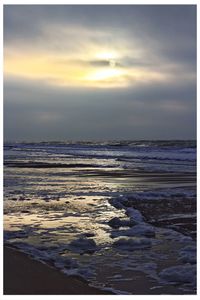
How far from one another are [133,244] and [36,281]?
2317mm

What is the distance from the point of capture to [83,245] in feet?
23.4

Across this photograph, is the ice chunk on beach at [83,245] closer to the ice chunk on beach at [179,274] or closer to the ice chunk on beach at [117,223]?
the ice chunk on beach at [179,274]

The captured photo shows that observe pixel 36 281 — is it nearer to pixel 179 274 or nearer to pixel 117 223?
pixel 179 274

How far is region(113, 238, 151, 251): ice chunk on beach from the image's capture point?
23.7 feet

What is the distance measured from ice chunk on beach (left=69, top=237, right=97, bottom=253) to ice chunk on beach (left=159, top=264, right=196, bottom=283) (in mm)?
1458

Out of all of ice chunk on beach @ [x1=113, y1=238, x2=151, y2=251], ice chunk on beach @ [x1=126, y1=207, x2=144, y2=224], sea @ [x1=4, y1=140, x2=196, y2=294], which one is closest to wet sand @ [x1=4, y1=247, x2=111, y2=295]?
sea @ [x1=4, y1=140, x2=196, y2=294]

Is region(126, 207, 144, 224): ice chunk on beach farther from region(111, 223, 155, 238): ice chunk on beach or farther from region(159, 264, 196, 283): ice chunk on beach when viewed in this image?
region(159, 264, 196, 283): ice chunk on beach

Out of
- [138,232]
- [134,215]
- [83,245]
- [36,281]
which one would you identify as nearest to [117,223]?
[138,232]

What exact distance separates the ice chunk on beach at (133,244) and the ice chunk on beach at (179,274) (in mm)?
1189

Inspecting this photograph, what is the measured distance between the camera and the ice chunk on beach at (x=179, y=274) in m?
5.70

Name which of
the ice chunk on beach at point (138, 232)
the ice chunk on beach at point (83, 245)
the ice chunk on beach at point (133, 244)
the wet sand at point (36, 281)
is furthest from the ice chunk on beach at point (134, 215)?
the wet sand at point (36, 281)
